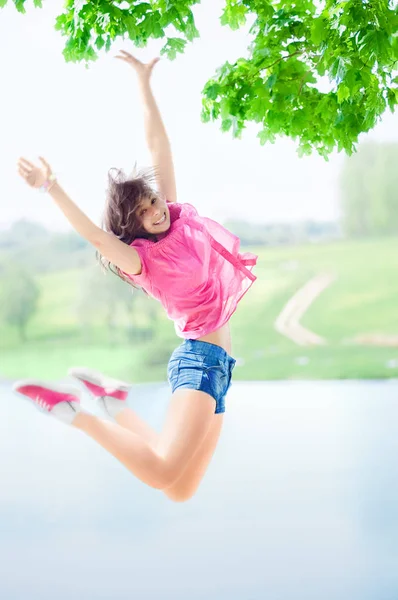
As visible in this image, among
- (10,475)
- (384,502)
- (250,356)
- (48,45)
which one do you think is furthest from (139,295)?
(384,502)

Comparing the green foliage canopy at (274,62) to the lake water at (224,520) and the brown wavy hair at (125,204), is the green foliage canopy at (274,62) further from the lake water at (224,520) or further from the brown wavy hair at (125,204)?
the lake water at (224,520)

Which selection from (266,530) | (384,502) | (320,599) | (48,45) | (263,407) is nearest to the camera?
(320,599)

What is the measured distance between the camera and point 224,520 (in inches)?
162

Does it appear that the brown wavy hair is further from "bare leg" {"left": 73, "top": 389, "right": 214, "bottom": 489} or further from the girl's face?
"bare leg" {"left": 73, "top": 389, "right": 214, "bottom": 489}

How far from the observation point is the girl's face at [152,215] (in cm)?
249

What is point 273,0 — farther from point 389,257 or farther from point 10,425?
point 389,257

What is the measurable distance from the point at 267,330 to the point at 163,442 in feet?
29.9

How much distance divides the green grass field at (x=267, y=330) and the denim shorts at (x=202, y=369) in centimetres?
848

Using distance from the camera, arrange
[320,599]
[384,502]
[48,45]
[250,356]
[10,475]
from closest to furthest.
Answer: [320,599]
[384,502]
[10,475]
[48,45]
[250,356]

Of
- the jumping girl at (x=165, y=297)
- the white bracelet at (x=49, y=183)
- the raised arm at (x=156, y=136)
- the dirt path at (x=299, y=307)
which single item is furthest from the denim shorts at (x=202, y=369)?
the dirt path at (x=299, y=307)

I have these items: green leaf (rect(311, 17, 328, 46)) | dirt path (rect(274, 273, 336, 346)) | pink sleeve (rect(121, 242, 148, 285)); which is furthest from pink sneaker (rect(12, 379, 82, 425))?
dirt path (rect(274, 273, 336, 346))

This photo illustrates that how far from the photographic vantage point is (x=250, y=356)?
11359mm

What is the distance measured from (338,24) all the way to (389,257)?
380 inches

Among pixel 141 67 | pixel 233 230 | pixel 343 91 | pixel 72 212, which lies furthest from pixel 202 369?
pixel 233 230
